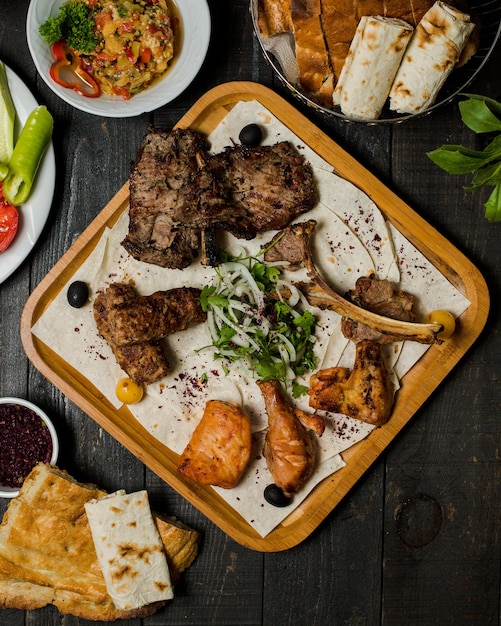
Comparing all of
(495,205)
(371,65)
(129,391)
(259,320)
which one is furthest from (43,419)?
(495,205)

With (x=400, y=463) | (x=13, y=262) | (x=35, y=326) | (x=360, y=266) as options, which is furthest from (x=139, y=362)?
(x=400, y=463)

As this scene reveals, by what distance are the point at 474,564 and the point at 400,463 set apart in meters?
0.90

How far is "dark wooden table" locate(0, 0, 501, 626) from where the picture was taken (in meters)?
4.76

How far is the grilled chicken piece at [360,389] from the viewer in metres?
4.34

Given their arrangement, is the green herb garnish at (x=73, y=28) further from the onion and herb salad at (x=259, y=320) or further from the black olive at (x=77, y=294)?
the onion and herb salad at (x=259, y=320)

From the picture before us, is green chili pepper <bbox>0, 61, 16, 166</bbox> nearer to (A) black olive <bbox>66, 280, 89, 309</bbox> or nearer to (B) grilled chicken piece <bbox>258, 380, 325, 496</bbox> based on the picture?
(A) black olive <bbox>66, 280, 89, 309</bbox>

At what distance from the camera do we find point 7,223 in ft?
14.8

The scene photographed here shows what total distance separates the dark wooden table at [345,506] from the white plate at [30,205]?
171mm

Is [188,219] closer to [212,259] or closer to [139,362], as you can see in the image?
[212,259]

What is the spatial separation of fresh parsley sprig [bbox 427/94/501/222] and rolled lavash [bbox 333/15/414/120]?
1.62ft

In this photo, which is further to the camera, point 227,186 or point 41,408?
point 41,408

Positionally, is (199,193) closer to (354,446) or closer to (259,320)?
(259,320)

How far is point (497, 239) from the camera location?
471cm

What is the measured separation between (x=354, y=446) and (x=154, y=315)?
5.34 feet
